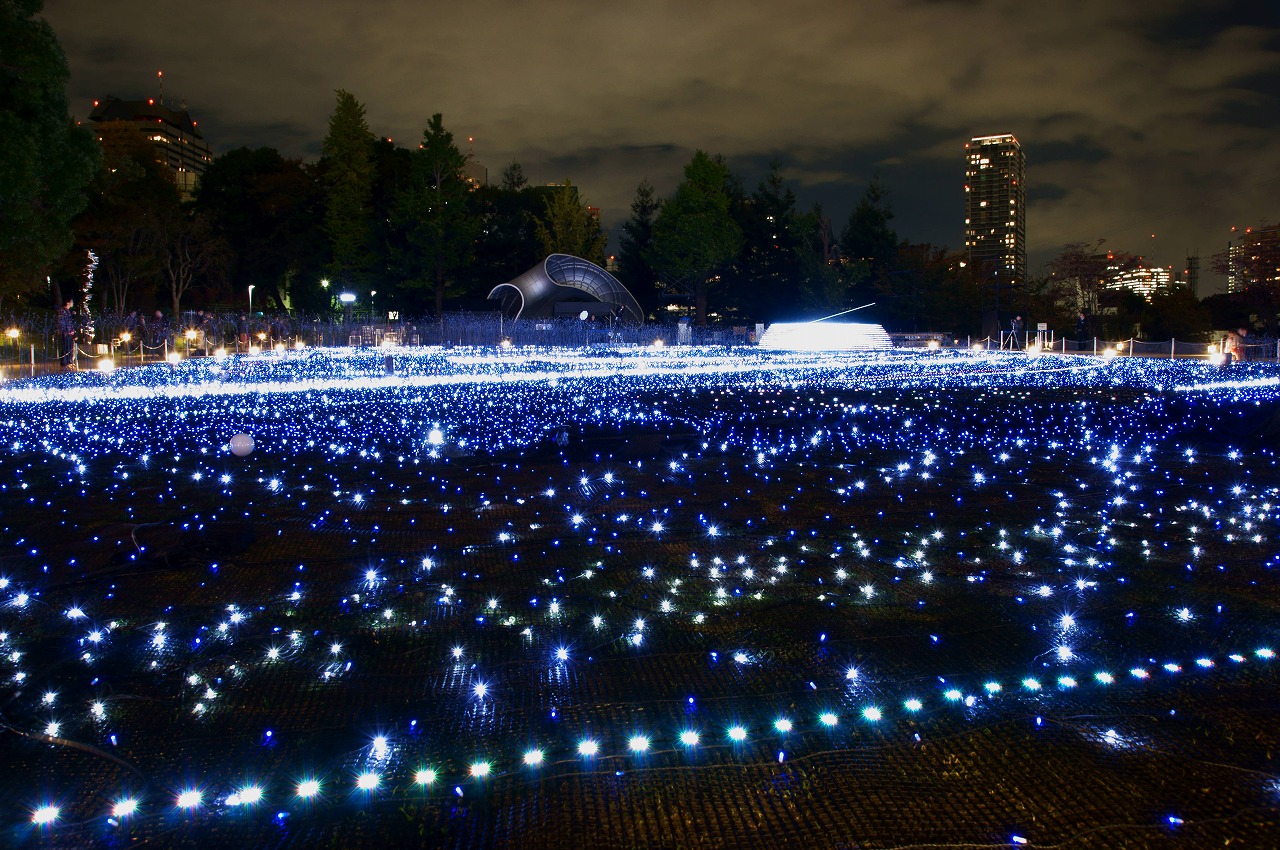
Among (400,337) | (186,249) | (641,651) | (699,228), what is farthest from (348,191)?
(641,651)

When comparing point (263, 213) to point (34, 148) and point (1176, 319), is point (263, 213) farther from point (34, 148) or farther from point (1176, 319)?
point (1176, 319)

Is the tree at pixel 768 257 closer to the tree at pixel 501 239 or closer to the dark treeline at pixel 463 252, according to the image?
the dark treeline at pixel 463 252

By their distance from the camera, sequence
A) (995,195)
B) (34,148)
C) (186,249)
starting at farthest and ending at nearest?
1. (995,195)
2. (186,249)
3. (34,148)

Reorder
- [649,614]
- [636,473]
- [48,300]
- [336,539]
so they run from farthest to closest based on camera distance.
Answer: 1. [48,300]
2. [636,473]
3. [336,539]
4. [649,614]

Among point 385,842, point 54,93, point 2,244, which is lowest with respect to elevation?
point 385,842

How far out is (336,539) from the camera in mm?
4863

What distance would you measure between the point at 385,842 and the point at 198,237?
40468 mm

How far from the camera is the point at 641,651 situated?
3236 millimetres

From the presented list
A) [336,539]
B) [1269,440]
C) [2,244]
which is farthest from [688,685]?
[2,244]

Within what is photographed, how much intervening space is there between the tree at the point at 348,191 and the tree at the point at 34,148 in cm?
2387

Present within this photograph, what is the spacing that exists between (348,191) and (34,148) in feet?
90.8

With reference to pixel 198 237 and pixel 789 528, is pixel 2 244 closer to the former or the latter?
pixel 789 528

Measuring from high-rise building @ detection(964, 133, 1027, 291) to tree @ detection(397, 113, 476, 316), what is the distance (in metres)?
100

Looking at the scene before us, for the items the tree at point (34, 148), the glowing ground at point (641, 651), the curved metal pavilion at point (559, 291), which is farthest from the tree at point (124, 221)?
the glowing ground at point (641, 651)
